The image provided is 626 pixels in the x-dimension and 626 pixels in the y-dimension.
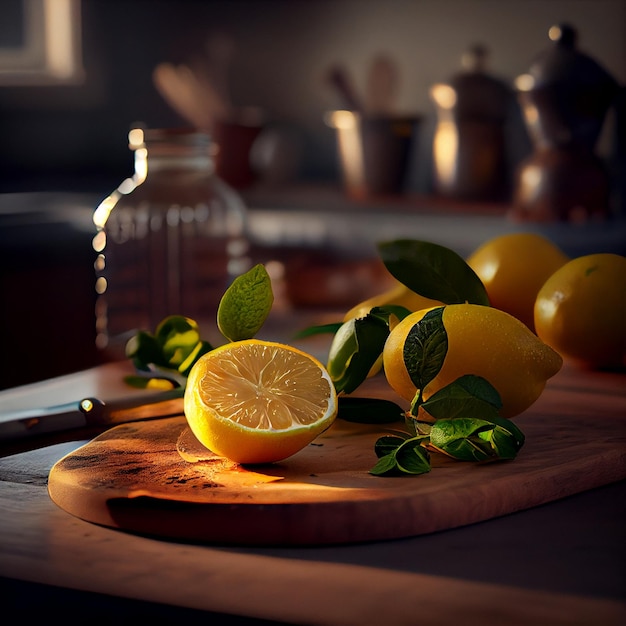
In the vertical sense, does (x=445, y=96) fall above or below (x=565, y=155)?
above

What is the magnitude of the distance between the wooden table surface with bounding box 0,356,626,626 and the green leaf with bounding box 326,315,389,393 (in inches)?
6.7

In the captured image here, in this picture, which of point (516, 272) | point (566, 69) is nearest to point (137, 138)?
point (516, 272)

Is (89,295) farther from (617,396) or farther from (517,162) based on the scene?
(617,396)

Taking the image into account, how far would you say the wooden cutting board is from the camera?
0.54 metres

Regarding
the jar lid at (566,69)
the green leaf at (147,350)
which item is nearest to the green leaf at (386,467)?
the green leaf at (147,350)

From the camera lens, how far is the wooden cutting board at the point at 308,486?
54cm

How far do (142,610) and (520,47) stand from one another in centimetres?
234

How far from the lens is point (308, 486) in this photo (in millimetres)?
583

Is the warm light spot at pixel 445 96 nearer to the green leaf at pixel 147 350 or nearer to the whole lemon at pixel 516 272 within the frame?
the whole lemon at pixel 516 272

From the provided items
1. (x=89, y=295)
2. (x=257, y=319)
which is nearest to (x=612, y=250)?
(x=89, y=295)

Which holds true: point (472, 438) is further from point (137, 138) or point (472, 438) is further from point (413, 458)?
point (137, 138)

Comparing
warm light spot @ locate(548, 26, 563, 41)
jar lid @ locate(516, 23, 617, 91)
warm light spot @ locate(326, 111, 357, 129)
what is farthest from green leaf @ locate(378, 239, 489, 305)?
warm light spot @ locate(326, 111, 357, 129)

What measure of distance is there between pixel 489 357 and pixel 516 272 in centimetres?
30

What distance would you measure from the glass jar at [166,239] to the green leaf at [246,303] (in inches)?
19.1
